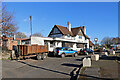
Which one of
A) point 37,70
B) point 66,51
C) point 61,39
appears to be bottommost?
point 37,70

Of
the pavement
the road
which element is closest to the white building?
the road

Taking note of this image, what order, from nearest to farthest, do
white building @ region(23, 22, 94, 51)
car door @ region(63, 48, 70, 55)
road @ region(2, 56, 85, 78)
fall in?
1. road @ region(2, 56, 85, 78)
2. car door @ region(63, 48, 70, 55)
3. white building @ region(23, 22, 94, 51)

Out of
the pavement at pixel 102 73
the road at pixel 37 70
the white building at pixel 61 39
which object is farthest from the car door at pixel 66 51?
the pavement at pixel 102 73

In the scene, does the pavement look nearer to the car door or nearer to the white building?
the car door

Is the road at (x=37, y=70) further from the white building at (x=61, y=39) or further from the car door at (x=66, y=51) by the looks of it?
the white building at (x=61, y=39)

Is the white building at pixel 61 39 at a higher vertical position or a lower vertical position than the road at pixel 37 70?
higher

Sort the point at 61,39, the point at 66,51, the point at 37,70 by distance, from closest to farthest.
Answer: the point at 37,70
the point at 66,51
the point at 61,39

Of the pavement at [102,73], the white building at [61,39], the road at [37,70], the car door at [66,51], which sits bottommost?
the road at [37,70]

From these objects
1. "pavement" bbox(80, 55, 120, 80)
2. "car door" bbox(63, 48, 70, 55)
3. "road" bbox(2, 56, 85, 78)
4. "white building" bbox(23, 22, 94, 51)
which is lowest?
"road" bbox(2, 56, 85, 78)

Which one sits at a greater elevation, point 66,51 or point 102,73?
point 66,51

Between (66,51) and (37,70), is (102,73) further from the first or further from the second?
(66,51)

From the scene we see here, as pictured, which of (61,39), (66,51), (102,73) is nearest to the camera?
(102,73)

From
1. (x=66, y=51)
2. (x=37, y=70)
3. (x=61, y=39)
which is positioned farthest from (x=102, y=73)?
(x=61, y=39)

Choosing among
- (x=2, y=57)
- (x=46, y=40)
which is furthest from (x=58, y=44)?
(x=2, y=57)
